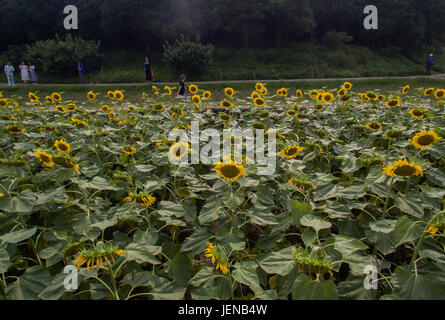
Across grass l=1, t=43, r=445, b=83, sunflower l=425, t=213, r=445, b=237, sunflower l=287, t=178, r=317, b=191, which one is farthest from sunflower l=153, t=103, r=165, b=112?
grass l=1, t=43, r=445, b=83

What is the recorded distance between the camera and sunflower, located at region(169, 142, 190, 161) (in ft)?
6.45

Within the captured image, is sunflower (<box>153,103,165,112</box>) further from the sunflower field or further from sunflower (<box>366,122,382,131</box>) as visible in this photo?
sunflower (<box>366,122,382,131</box>)

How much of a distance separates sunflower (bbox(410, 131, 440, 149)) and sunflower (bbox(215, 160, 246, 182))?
47.4 inches

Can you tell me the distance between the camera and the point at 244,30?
27.8m

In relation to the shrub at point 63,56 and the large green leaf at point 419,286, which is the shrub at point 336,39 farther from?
the large green leaf at point 419,286

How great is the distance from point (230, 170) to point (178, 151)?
0.67 metres

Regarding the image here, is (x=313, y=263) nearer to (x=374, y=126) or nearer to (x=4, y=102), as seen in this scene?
(x=374, y=126)

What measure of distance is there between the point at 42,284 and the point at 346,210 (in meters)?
1.41

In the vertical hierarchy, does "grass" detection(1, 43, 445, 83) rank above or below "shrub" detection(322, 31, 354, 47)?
below

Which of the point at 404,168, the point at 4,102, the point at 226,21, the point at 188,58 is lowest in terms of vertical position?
the point at 404,168

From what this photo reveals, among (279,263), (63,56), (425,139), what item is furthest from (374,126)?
(63,56)

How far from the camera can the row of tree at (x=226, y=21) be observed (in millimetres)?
26578

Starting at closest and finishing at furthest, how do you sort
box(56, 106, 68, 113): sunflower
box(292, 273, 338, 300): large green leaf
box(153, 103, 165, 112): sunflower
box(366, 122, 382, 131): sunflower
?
1. box(292, 273, 338, 300): large green leaf
2. box(366, 122, 382, 131): sunflower
3. box(56, 106, 68, 113): sunflower
4. box(153, 103, 165, 112): sunflower

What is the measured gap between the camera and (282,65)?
23219 mm
